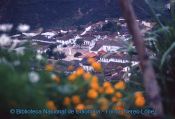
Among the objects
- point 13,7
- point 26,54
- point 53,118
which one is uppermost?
point 13,7

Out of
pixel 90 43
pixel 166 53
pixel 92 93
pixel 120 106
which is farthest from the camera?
pixel 90 43

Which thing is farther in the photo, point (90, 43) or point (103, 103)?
point (90, 43)

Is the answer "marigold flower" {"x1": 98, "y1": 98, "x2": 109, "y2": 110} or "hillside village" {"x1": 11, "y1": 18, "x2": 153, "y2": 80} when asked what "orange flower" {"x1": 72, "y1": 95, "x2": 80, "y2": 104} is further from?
"hillside village" {"x1": 11, "y1": 18, "x2": 153, "y2": 80}

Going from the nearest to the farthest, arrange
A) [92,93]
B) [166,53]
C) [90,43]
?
1. [92,93]
2. [166,53]
3. [90,43]

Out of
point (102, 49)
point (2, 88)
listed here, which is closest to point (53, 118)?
point (2, 88)

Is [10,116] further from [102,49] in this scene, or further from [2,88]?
[102,49]

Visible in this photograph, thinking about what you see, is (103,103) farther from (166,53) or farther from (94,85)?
(166,53)

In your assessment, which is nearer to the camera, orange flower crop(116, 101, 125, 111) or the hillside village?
orange flower crop(116, 101, 125, 111)

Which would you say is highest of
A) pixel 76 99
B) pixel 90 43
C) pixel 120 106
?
pixel 90 43

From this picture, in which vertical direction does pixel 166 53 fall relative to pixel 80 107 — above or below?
above


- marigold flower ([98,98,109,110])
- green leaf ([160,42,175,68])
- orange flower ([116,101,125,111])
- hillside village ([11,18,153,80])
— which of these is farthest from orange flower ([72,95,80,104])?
hillside village ([11,18,153,80])

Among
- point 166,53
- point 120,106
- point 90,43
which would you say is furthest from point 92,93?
point 90,43
